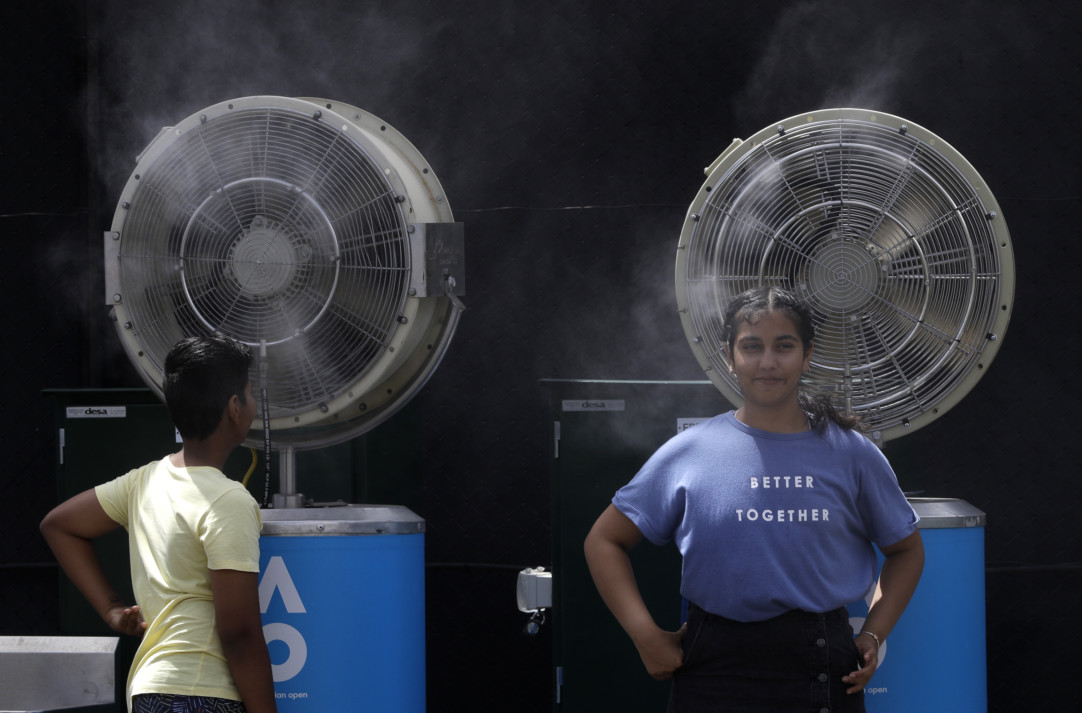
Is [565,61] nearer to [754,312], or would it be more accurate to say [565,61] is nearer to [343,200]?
[343,200]

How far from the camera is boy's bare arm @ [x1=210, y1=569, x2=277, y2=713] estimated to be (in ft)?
7.29

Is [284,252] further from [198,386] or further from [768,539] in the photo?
[768,539]

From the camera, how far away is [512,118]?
448cm

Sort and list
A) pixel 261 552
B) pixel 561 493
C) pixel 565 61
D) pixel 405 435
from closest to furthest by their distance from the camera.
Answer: pixel 261 552
pixel 561 493
pixel 405 435
pixel 565 61

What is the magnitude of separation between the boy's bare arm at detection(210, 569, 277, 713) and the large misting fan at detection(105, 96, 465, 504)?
1.95ft

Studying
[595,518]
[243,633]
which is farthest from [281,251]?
[595,518]

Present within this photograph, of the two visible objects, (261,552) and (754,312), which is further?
(261,552)

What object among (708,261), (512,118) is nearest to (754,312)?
(708,261)

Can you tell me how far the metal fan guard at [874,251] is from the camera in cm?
268

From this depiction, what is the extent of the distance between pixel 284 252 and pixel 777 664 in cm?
142

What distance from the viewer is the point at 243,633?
224 cm

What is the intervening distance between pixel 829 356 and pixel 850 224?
314mm

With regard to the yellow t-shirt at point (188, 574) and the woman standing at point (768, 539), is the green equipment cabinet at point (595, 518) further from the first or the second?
the yellow t-shirt at point (188, 574)

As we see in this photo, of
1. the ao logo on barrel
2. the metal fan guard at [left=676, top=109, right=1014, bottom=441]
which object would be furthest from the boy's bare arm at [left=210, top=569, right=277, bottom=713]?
the metal fan guard at [left=676, top=109, right=1014, bottom=441]
